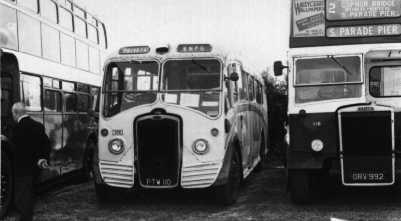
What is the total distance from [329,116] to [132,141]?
3241mm

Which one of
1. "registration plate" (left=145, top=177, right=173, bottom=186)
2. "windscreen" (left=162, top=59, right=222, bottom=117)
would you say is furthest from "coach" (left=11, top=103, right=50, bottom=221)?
"windscreen" (left=162, top=59, right=222, bottom=117)

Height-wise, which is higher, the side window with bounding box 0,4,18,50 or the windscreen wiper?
the side window with bounding box 0,4,18,50

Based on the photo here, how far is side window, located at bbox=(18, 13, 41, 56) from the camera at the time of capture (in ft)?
36.1

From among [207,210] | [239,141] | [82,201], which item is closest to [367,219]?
[207,210]

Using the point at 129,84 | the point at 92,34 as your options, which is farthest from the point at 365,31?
the point at 92,34

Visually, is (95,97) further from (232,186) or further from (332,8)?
(332,8)

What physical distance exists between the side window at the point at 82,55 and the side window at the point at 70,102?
0.90 metres

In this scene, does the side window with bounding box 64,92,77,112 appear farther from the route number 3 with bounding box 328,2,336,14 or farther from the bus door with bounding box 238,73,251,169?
the route number 3 with bounding box 328,2,336,14

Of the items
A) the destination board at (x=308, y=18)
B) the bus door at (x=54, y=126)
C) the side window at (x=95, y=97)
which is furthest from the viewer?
the side window at (x=95, y=97)

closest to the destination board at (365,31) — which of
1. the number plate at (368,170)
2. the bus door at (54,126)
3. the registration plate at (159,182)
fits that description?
the number plate at (368,170)

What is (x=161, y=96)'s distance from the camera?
10.5 meters

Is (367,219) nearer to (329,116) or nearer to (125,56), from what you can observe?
(329,116)

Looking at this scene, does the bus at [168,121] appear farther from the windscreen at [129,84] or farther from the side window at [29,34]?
the side window at [29,34]

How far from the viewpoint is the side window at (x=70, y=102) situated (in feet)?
44.5
